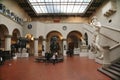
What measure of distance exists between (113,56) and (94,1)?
16.9m

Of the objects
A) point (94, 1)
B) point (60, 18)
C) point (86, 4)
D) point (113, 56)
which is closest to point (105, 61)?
point (113, 56)

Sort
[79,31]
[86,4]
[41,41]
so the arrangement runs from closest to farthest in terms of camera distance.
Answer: [86,4] → [79,31] → [41,41]

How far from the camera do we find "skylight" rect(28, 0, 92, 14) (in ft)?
86.2

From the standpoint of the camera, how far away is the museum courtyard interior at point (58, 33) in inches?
551

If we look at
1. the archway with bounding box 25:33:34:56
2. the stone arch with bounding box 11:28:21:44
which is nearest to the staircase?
the stone arch with bounding box 11:28:21:44

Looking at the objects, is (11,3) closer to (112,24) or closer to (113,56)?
(112,24)

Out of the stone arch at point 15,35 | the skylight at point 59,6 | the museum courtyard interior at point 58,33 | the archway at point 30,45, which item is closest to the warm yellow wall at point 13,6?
the museum courtyard interior at point 58,33

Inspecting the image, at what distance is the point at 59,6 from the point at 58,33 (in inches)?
210

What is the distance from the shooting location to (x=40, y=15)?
112 ft

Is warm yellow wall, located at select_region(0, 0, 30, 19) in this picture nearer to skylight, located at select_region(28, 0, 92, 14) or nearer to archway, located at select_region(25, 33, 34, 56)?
skylight, located at select_region(28, 0, 92, 14)

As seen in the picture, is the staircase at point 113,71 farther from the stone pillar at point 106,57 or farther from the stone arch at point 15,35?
the stone arch at point 15,35

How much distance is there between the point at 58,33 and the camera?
3136 centimetres

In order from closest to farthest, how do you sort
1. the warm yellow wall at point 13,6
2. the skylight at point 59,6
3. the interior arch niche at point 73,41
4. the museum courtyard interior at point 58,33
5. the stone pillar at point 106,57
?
1. the stone pillar at point 106,57
2. the museum courtyard interior at point 58,33
3. the warm yellow wall at point 13,6
4. the skylight at point 59,6
5. the interior arch niche at point 73,41

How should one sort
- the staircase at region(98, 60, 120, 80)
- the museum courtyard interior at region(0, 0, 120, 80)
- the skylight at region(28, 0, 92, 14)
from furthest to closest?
1. the skylight at region(28, 0, 92, 14)
2. the museum courtyard interior at region(0, 0, 120, 80)
3. the staircase at region(98, 60, 120, 80)
